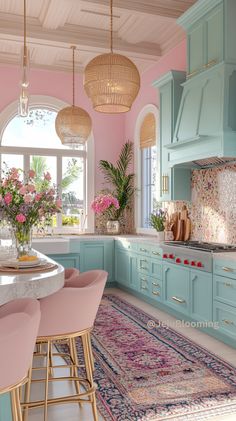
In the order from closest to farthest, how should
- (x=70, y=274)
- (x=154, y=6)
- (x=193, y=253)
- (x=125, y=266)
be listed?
(x=70, y=274), (x=193, y=253), (x=154, y=6), (x=125, y=266)

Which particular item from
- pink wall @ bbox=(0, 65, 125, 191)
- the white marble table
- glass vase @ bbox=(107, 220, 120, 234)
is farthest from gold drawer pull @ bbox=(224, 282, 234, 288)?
pink wall @ bbox=(0, 65, 125, 191)

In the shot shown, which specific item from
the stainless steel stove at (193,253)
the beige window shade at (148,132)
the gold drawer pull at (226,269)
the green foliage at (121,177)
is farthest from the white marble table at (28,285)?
the green foliage at (121,177)

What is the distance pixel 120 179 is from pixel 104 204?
61 cm

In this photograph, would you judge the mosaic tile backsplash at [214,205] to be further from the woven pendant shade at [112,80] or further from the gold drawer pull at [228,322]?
the woven pendant shade at [112,80]

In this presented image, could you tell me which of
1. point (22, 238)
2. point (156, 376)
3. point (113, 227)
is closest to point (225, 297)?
point (156, 376)

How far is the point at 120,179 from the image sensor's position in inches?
277

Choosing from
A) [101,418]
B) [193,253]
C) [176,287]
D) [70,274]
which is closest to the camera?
[101,418]

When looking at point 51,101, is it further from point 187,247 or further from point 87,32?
point 187,247

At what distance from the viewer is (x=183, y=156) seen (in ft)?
16.0

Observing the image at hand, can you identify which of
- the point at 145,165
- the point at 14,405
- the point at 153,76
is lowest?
the point at 14,405

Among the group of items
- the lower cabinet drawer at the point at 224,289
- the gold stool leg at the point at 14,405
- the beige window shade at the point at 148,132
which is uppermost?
the beige window shade at the point at 148,132

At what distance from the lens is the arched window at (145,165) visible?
6.60m

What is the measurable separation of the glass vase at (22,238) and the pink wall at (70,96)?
4.29 metres

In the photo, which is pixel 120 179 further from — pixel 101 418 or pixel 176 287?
pixel 101 418
